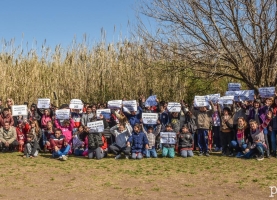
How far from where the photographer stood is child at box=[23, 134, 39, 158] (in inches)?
452

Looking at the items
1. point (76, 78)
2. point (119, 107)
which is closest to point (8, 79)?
point (76, 78)

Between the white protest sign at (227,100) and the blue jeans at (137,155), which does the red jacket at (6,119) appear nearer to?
the blue jeans at (137,155)

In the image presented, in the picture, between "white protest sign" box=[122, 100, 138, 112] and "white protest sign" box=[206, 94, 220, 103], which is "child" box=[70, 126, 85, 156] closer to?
"white protest sign" box=[122, 100, 138, 112]

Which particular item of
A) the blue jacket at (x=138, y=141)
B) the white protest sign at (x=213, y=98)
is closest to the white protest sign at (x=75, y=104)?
the blue jacket at (x=138, y=141)

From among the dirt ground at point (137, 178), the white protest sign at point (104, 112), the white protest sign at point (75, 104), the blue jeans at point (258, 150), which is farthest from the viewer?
the white protest sign at point (75, 104)

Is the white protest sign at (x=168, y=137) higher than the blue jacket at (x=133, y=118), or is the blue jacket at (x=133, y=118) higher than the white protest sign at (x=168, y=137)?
the blue jacket at (x=133, y=118)

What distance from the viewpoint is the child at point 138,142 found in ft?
36.3

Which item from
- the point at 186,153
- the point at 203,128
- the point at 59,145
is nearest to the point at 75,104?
the point at 59,145

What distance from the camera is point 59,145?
1141cm

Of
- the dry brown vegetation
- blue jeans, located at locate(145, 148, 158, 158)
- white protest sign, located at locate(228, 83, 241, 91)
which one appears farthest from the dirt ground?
the dry brown vegetation

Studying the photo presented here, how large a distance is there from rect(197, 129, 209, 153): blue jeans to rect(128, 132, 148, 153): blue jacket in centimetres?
162

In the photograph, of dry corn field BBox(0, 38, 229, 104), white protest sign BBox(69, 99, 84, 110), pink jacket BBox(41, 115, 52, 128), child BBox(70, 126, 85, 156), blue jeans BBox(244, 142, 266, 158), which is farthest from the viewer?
dry corn field BBox(0, 38, 229, 104)

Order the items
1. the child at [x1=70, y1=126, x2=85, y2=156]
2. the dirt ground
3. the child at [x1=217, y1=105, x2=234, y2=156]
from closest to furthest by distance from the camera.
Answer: the dirt ground
the child at [x1=217, y1=105, x2=234, y2=156]
the child at [x1=70, y1=126, x2=85, y2=156]

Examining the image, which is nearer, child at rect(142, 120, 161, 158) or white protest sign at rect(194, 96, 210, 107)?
child at rect(142, 120, 161, 158)
